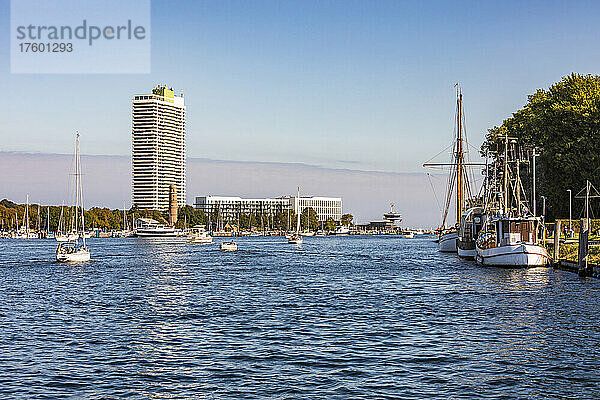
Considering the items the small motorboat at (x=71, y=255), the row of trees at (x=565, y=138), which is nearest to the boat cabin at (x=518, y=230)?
the row of trees at (x=565, y=138)

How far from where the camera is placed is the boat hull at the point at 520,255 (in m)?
66.0

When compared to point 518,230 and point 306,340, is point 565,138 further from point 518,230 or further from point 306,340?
point 306,340

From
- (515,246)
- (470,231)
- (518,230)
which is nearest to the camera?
(515,246)

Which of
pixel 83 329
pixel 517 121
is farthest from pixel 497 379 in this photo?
pixel 517 121

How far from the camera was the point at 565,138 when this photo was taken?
9706 centimetres

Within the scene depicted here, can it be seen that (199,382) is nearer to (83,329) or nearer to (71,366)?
(71,366)

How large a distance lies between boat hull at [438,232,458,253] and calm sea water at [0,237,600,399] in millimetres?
54808

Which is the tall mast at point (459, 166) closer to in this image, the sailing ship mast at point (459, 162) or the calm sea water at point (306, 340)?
the sailing ship mast at point (459, 162)

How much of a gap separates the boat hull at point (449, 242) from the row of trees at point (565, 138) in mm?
13269

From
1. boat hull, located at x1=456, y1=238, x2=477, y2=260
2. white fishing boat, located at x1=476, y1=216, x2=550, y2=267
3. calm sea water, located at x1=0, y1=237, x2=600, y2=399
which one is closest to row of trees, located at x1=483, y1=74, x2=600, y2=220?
boat hull, located at x1=456, y1=238, x2=477, y2=260

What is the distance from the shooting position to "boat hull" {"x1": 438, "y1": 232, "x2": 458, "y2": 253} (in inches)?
4468

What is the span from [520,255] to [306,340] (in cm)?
3939

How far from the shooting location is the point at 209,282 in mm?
63125

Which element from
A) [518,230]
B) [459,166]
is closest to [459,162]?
[459,166]
